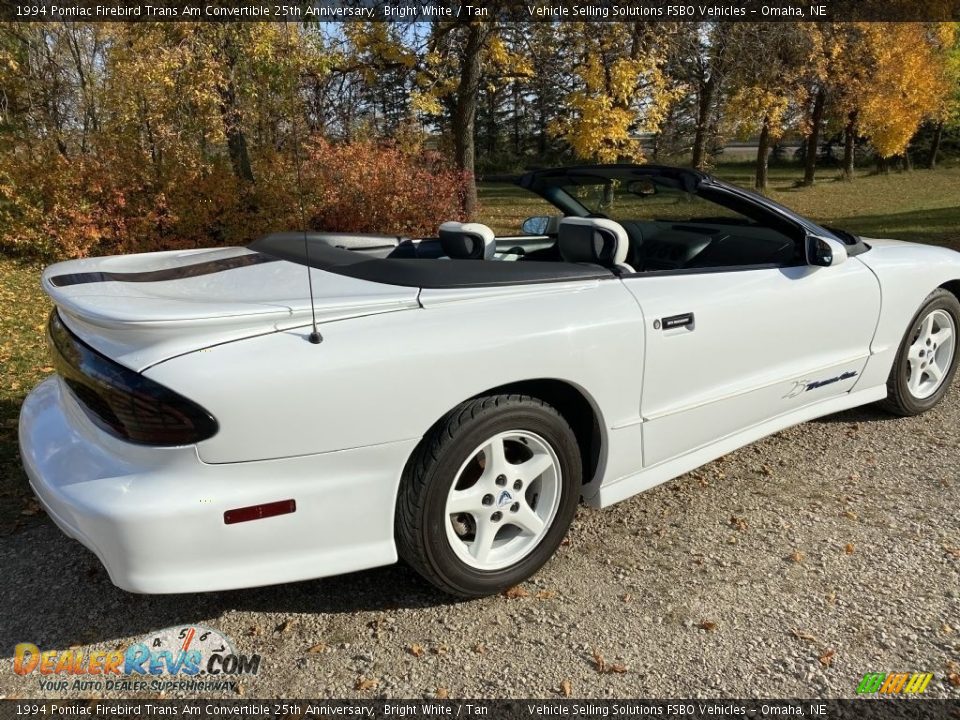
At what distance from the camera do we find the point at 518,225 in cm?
540

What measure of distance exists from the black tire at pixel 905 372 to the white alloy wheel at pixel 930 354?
2 centimetres

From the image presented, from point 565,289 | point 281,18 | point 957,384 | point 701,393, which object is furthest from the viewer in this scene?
point 281,18

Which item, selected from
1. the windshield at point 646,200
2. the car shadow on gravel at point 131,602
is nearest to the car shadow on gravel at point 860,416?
the windshield at point 646,200

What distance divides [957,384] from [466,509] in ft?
13.4

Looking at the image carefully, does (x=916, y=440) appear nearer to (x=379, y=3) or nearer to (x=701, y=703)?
(x=701, y=703)

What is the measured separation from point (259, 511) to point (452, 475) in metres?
0.61

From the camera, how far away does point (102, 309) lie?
211 centimetres

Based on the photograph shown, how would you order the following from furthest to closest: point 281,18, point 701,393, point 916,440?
point 281,18 → point 916,440 → point 701,393

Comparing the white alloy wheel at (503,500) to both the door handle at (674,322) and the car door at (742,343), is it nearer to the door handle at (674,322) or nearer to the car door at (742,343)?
the car door at (742,343)

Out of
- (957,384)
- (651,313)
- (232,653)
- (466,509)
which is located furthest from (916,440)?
(232,653)

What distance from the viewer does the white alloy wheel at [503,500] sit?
2.49 m

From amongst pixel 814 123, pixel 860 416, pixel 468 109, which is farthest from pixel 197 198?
pixel 814 123

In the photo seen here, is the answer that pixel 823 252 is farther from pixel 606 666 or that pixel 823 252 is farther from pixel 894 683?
pixel 606 666

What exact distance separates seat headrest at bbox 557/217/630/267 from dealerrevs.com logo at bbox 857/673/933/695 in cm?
169
